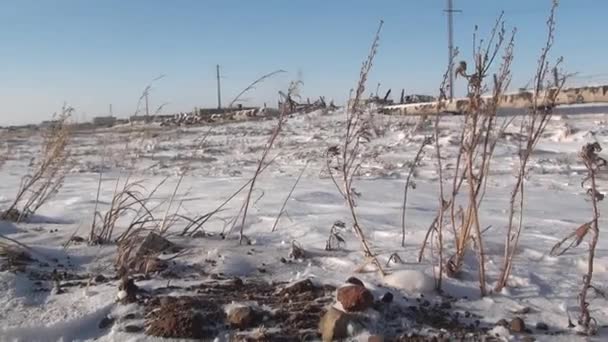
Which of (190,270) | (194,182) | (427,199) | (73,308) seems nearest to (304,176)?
(194,182)

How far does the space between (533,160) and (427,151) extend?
143 centimetres

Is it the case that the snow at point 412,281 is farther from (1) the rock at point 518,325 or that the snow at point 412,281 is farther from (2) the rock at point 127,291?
(2) the rock at point 127,291

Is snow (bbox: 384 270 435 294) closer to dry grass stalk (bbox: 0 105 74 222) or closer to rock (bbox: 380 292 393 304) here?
rock (bbox: 380 292 393 304)

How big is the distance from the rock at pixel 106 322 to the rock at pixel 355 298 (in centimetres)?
78

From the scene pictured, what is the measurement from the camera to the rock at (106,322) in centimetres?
195

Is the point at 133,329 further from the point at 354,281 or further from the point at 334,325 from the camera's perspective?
the point at 354,281

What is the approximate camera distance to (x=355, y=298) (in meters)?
1.98

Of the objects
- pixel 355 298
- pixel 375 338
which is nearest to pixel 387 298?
pixel 355 298

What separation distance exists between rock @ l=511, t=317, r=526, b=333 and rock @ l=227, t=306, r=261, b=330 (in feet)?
2.77

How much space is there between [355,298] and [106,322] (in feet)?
2.77

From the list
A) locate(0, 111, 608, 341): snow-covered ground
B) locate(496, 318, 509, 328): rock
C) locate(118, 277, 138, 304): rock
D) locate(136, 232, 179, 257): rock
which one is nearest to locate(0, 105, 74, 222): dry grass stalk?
locate(0, 111, 608, 341): snow-covered ground

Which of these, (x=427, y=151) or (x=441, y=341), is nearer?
(x=441, y=341)

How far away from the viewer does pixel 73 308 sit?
6.71 ft

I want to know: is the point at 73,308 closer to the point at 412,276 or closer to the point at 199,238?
the point at 199,238
